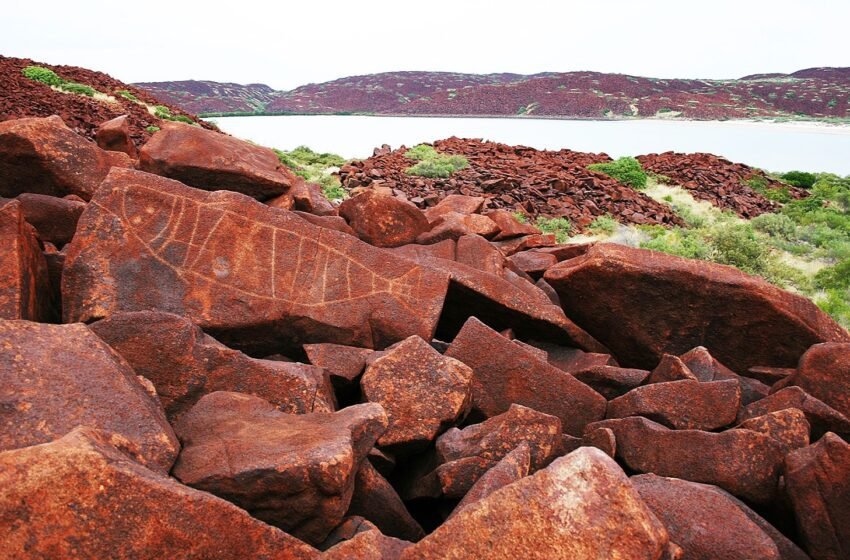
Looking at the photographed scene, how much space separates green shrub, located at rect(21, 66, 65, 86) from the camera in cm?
2191

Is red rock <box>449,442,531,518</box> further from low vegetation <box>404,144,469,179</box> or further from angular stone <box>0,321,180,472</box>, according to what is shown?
low vegetation <box>404,144,469,179</box>

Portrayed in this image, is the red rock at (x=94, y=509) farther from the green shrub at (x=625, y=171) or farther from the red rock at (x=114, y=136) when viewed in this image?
the green shrub at (x=625, y=171)

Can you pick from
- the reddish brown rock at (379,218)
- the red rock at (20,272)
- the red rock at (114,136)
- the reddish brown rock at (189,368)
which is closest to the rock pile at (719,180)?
the reddish brown rock at (379,218)

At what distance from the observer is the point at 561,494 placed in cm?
239

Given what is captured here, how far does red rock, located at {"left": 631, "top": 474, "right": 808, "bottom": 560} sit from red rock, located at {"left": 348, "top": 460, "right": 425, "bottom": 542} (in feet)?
3.70

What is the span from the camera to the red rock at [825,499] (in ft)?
10.4

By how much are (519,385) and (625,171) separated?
767 inches

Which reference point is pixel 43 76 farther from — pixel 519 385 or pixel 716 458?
pixel 716 458

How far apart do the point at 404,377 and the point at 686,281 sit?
264 cm

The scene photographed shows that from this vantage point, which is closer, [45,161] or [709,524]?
[709,524]

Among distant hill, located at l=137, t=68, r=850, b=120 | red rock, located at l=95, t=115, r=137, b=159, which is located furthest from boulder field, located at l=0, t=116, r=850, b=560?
distant hill, located at l=137, t=68, r=850, b=120

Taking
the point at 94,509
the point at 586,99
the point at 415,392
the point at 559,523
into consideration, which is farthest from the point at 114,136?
the point at 586,99

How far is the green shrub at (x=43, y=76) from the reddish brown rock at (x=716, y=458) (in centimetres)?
2310

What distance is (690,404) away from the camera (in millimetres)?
4152
